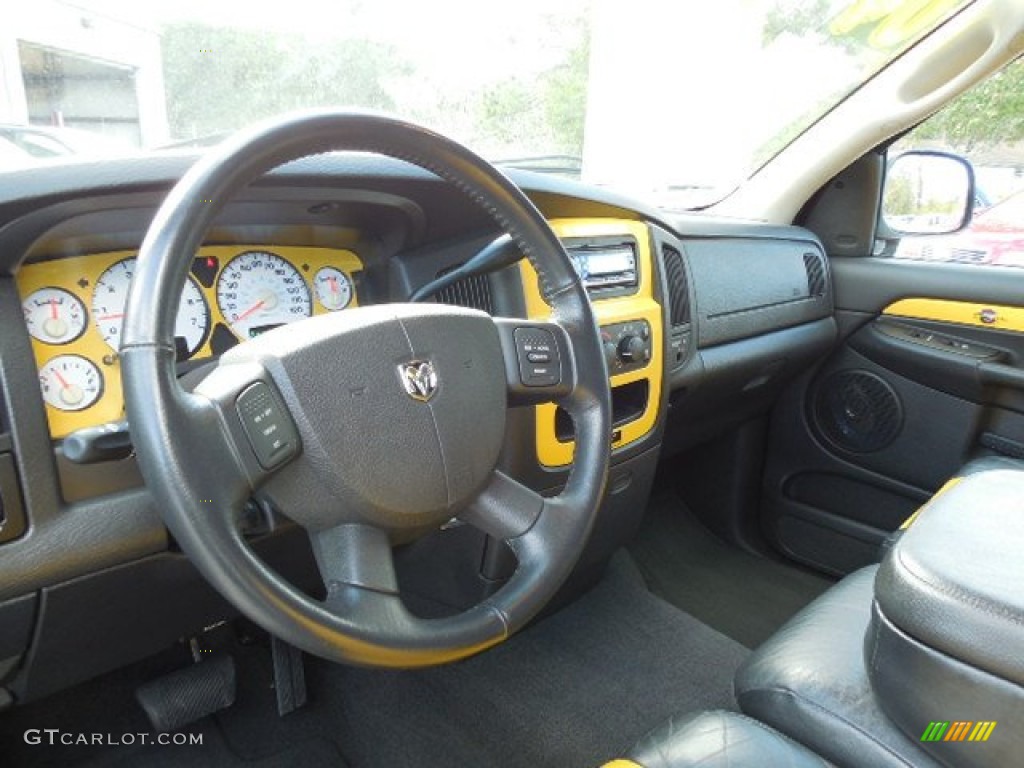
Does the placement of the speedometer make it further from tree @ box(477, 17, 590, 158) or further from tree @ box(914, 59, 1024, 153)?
tree @ box(914, 59, 1024, 153)

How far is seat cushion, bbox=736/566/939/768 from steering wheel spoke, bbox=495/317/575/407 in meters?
0.46

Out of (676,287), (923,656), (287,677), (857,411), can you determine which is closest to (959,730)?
(923,656)

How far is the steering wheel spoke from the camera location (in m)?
0.92

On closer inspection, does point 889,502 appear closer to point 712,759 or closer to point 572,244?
point 572,244

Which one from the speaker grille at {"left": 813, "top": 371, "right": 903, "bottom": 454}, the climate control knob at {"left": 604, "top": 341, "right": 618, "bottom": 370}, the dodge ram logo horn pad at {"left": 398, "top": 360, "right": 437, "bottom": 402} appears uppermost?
the dodge ram logo horn pad at {"left": 398, "top": 360, "right": 437, "bottom": 402}

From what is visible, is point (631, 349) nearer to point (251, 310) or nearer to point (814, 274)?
point (251, 310)

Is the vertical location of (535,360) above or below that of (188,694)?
above

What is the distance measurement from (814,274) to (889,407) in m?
0.40

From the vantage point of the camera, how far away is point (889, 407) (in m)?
1.98

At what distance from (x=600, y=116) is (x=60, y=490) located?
1767 mm

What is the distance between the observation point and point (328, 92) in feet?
4.37

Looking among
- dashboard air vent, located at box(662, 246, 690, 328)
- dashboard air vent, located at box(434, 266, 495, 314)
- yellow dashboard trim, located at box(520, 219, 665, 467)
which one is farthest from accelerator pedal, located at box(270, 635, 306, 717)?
dashboard air vent, located at box(662, 246, 690, 328)

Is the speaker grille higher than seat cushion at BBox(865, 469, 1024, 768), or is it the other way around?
seat cushion at BBox(865, 469, 1024, 768)

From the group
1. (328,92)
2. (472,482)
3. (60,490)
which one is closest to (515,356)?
(472,482)
